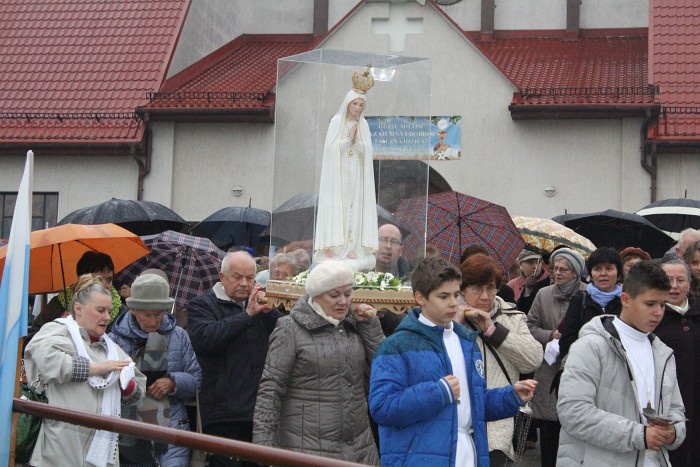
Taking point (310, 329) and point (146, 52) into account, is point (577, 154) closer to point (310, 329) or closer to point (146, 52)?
point (146, 52)

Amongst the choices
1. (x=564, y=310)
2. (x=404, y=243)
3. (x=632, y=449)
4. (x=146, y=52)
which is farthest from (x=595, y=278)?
(x=146, y=52)

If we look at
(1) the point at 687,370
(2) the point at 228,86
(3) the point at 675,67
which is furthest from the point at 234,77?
(1) the point at 687,370

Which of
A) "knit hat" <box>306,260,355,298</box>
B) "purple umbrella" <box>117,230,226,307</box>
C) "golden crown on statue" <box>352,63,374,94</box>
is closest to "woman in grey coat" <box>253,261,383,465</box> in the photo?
"knit hat" <box>306,260,355,298</box>

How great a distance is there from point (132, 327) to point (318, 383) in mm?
1727

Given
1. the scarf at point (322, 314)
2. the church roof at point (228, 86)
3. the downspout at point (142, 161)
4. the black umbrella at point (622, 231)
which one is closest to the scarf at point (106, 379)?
the scarf at point (322, 314)

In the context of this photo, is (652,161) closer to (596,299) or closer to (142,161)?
(142,161)

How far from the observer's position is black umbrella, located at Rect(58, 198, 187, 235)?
1356cm

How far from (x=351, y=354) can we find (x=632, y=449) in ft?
5.76

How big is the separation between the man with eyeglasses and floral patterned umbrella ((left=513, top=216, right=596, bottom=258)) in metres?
3.94

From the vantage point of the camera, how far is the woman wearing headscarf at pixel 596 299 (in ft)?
25.3

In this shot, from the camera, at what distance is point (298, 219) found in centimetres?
954

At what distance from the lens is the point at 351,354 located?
256 inches

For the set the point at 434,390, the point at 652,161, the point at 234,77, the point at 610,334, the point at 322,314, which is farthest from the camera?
the point at 234,77

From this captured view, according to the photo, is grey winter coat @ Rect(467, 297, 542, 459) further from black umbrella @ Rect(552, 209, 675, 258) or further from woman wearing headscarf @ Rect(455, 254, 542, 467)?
black umbrella @ Rect(552, 209, 675, 258)
